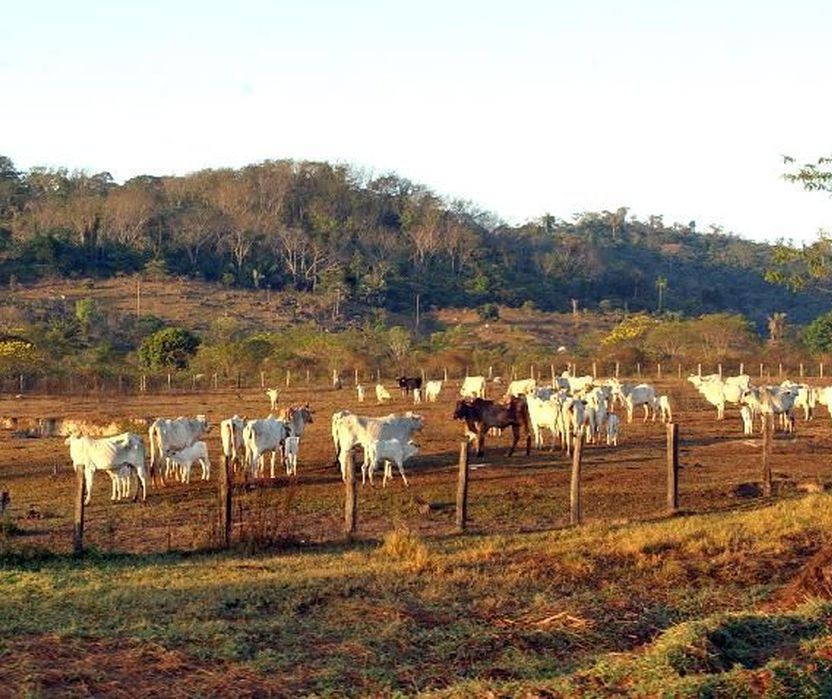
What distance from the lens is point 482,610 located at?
1230cm

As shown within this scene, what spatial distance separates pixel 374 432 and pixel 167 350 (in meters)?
38.2

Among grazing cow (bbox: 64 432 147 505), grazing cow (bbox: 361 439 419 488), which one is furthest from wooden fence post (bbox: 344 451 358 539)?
grazing cow (bbox: 64 432 147 505)

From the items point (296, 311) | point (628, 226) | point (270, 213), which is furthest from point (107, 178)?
point (628, 226)

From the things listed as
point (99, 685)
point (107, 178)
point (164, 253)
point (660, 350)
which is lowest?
point (99, 685)

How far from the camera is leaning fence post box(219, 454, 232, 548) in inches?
665

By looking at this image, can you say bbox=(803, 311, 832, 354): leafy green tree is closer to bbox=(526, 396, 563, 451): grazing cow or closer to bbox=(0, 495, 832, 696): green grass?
bbox=(526, 396, 563, 451): grazing cow

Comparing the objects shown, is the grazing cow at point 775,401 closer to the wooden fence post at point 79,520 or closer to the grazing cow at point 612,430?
the grazing cow at point 612,430

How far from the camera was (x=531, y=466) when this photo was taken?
85.5ft

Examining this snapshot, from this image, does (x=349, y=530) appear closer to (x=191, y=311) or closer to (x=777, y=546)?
(x=777, y=546)

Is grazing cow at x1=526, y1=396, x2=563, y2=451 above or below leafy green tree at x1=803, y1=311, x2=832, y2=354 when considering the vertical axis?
below

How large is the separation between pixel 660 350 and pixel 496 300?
32.6 meters

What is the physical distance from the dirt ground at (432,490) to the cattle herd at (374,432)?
1.71 feet

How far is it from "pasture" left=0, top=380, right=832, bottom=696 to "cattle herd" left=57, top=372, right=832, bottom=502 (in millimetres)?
703

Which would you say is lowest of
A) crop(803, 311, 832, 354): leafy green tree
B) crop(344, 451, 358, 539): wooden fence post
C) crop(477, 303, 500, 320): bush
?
crop(344, 451, 358, 539): wooden fence post
